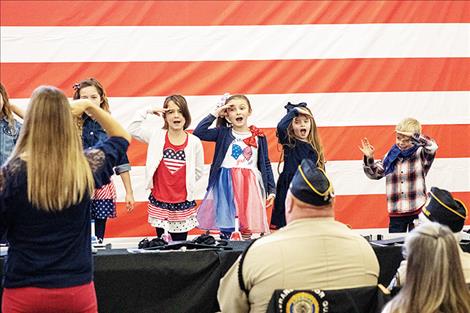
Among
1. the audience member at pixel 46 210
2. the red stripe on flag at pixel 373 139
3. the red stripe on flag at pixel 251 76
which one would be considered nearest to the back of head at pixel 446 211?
the audience member at pixel 46 210

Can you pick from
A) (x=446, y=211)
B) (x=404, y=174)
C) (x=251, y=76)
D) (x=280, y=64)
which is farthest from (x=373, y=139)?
(x=446, y=211)

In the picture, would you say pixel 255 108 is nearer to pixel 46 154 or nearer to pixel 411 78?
pixel 411 78

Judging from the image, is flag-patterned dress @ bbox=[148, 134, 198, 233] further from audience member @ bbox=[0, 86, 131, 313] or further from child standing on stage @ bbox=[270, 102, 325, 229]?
audience member @ bbox=[0, 86, 131, 313]

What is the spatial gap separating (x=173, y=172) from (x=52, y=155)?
7.90 feet

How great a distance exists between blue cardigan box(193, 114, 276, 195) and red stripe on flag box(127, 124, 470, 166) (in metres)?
0.81

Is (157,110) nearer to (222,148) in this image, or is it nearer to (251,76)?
(222,148)

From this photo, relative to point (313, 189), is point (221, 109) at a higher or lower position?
higher

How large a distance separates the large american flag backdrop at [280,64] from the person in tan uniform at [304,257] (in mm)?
3285

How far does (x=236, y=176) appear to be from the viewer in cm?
508

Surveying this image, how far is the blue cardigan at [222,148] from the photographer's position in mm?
5109

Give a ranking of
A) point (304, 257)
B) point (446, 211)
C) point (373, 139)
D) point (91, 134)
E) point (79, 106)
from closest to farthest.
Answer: point (304, 257), point (79, 106), point (446, 211), point (91, 134), point (373, 139)

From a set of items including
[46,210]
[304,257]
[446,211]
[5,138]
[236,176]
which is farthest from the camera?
[236,176]

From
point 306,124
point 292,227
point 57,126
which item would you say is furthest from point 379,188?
point 57,126

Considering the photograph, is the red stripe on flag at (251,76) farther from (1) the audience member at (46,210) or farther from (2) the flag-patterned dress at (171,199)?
(1) the audience member at (46,210)
